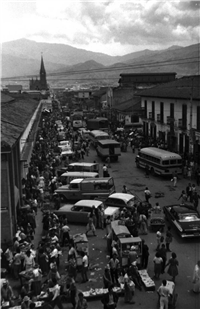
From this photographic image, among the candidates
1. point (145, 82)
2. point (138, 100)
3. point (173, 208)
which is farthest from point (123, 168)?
point (145, 82)

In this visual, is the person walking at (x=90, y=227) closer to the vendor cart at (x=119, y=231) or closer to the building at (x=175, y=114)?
the vendor cart at (x=119, y=231)

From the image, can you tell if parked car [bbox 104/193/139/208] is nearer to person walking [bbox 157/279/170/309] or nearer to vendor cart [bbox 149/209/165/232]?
vendor cart [bbox 149/209/165/232]

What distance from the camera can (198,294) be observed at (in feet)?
42.0

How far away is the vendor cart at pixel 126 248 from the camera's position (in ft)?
47.5

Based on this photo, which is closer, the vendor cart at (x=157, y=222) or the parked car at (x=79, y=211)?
the vendor cart at (x=157, y=222)

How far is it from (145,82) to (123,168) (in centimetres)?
5272

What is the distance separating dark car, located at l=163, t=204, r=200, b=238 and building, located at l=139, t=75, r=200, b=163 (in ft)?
45.1

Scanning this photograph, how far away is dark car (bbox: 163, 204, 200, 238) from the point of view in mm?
17125

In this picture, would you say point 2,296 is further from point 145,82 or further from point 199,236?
point 145,82

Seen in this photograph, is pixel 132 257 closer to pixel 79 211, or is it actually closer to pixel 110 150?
pixel 79 211

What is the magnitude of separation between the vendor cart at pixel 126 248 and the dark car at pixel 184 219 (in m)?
3.08

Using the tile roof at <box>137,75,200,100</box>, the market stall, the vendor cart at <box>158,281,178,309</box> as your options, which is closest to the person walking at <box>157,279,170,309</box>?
the vendor cart at <box>158,281,178,309</box>

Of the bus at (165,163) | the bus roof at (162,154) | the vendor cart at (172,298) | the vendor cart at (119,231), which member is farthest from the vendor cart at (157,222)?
the bus roof at (162,154)

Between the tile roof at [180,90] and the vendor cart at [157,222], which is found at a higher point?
the tile roof at [180,90]
